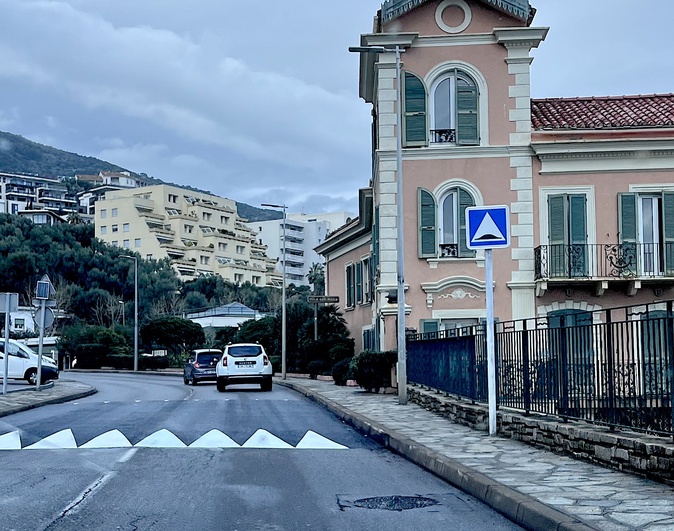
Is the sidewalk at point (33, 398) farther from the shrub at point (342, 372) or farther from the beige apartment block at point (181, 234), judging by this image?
the beige apartment block at point (181, 234)

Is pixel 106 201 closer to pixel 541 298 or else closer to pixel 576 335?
pixel 541 298

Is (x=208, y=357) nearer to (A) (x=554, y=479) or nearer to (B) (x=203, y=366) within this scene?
(B) (x=203, y=366)

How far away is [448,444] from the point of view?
42.7 feet

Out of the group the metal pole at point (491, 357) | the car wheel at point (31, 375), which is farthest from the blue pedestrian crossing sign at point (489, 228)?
the car wheel at point (31, 375)

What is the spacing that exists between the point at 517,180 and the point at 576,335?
60.7 feet

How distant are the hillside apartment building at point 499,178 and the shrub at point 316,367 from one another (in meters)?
13.7

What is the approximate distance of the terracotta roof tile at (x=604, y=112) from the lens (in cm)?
2963

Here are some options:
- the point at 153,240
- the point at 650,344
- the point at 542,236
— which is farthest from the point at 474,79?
the point at 153,240

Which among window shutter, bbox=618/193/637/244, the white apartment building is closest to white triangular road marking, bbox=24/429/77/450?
window shutter, bbox=618/193/637/244

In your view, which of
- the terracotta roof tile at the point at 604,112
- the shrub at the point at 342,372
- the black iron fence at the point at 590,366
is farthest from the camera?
the shrub at the point at 342,372

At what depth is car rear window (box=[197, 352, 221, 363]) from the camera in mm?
43344

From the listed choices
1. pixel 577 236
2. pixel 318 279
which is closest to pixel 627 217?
pixel 577 236

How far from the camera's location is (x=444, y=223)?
29.6m

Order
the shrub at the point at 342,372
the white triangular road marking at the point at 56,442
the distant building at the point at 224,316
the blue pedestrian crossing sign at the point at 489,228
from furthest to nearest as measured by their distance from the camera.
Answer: the distant building at the point at 224,316, the shrub at the point at 342,372, the white triangular road marking at the point at 56,442, the blue pedestrian crossing sign at the point at 489,228
